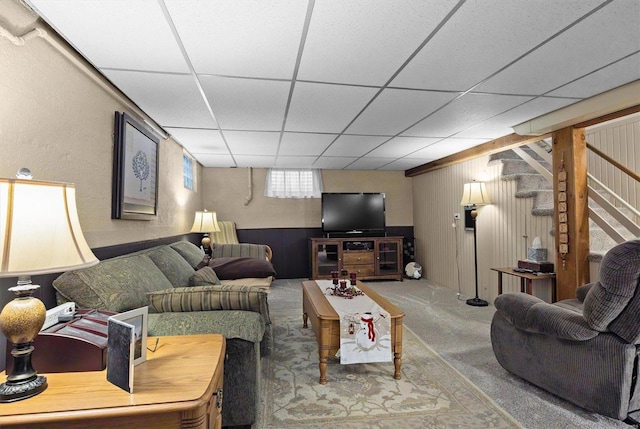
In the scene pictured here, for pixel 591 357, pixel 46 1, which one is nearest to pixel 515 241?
pixel 591 357

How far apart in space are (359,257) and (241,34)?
4.58 metres

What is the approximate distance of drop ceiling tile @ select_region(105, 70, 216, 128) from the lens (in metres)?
2.16

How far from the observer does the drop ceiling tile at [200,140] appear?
3473 mm

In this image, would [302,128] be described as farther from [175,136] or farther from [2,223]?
[2,223]

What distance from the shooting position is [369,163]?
551cm

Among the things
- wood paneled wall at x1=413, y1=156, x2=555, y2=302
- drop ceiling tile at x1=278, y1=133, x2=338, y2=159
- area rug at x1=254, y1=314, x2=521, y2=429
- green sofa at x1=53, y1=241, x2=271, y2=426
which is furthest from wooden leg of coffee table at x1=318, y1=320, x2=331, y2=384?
wood paneled wall at x1=413, y1=156, x2=555, y2=302

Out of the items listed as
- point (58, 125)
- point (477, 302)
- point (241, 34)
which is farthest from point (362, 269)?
point (58, 125)

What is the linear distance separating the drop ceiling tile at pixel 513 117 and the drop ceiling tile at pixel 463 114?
4.4 inches

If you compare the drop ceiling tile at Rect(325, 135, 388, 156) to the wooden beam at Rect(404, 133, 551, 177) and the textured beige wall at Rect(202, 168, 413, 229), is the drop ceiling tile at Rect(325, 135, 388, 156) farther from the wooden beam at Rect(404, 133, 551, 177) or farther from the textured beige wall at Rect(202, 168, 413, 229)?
the textured beige wall at Rect(202, 168, 413, 229)

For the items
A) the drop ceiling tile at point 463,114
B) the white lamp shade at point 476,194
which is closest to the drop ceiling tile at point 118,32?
the drop ceiling tile at point 463,114

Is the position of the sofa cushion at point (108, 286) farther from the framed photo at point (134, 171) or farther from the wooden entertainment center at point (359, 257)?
the wooden entertainment center at point (359, 257)

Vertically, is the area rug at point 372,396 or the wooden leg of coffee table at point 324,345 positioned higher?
the wooden leg of coffee table at point 324,345

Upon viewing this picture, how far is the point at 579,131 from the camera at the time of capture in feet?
10.0

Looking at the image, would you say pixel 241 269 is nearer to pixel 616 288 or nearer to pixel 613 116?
pixel 616 288
